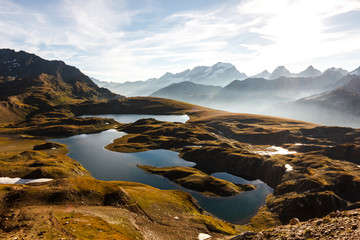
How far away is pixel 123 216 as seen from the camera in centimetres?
5372

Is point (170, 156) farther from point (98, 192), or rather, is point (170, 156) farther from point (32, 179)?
point (98, 192)

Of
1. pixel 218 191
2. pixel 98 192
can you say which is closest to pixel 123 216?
pixel 98 192

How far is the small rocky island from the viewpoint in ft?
402

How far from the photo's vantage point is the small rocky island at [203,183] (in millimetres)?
122438

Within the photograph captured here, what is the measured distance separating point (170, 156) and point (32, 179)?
122299mm

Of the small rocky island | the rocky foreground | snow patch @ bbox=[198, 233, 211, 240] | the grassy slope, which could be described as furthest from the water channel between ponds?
the rocky foreground

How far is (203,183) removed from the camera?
128250 mm

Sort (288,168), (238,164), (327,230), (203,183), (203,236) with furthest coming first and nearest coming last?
(238,164)
(288,168)
(203,183)
(203,236)
(327,230)

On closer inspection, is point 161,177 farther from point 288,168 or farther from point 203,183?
point 288,168

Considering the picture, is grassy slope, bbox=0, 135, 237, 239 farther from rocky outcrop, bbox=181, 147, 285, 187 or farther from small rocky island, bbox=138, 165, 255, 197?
rocky outcrop, bbox=181, 147, 285, 187

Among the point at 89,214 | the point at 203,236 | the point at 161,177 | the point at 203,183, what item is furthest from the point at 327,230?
the point at 161,177

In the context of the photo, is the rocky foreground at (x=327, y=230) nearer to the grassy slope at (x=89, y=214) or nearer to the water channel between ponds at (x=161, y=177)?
the grassy slope at (x=89, y=214)

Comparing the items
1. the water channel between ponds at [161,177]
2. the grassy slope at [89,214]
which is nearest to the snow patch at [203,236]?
the grassy slope at [89,214]

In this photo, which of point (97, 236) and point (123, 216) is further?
point (123, 216)
